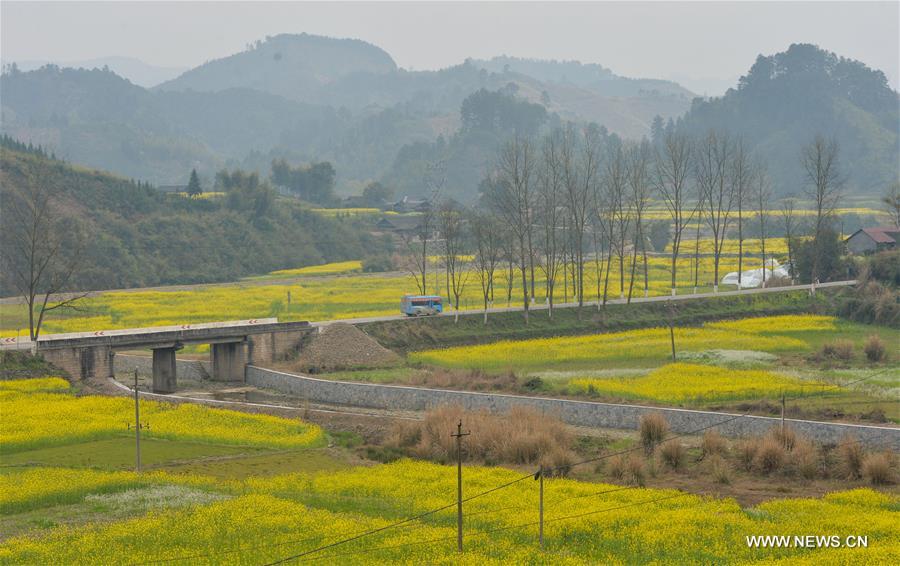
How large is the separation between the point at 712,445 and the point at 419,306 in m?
40.5

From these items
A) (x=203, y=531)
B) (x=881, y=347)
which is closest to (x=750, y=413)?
(x=881, y=347)

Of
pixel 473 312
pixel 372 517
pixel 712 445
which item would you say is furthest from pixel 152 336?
pixel 712 445

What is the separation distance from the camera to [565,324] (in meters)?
85.7

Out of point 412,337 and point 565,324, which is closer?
point 412,337

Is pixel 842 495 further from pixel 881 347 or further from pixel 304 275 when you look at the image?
pixel 304 275

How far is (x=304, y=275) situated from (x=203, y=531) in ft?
329

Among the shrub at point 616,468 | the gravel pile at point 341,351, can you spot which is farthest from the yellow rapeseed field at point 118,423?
the gravel pile at point 341,351

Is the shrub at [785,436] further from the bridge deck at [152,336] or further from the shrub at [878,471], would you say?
the bridge deck at [152,336]

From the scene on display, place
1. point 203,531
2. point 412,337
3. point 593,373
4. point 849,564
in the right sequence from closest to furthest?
point 849,564 < point 203,531 < point 593,373 < point 412,337

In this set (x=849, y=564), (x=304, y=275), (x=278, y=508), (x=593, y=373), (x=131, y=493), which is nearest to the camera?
(x=849, y=564)

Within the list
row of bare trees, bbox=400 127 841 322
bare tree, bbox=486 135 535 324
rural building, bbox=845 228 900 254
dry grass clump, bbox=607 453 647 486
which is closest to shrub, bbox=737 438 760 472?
dry grass clump, bbox=607 453 647 486

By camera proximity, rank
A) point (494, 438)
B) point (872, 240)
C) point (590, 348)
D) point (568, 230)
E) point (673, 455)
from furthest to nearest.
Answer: point (568, 230) < point (872, 240) < point (590, 348) < point (494, 438) < point (673, 455)

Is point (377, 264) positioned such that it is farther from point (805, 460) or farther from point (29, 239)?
point (805, 460)

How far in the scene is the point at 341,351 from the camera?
7244cm
